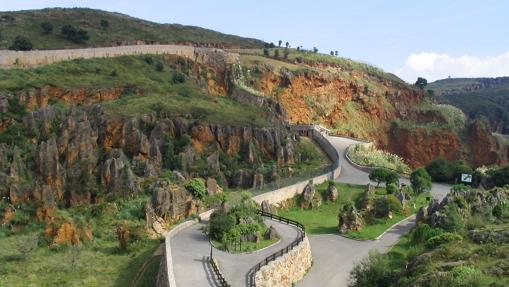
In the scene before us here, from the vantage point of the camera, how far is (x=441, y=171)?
6731 centimetres

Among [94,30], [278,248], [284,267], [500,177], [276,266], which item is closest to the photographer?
[276,266]

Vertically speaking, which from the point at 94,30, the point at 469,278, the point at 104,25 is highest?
the point at 104,25

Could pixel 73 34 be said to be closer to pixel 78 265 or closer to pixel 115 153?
pixel 115 153

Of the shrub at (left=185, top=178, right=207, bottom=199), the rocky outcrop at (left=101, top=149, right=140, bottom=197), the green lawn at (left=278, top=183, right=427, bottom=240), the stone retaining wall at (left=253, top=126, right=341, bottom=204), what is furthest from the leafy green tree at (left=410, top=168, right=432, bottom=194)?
the rocky outcrop at (left=101, top=149, right=140, bottom=197)

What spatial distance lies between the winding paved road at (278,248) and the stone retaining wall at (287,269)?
66 centimetres

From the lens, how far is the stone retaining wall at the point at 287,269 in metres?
29.9

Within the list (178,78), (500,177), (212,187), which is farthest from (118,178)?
(500,177)

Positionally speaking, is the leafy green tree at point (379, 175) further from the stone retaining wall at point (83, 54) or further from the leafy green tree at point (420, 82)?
the leafy green tree at point (420, 82)

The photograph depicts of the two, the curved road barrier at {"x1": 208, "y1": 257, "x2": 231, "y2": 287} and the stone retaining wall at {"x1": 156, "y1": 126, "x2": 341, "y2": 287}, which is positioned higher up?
the curved road barrier at {"x1": 208, "y1": 257, "x2": 231, "y2": 287}

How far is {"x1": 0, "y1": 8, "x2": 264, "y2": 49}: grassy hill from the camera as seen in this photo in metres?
89.6

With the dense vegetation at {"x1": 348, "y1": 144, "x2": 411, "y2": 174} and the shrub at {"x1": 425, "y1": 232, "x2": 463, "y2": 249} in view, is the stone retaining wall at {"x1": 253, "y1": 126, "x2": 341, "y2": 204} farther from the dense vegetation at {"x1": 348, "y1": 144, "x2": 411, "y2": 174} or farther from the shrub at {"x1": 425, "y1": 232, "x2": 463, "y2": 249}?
the shrub at {"x1": 425, "y1": 232, "x2": 463, "y2": 249}

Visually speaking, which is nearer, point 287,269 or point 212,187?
point 287,269

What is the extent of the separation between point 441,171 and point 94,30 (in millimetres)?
66843

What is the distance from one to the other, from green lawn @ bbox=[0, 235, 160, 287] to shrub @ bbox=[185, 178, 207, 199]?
7599mm
